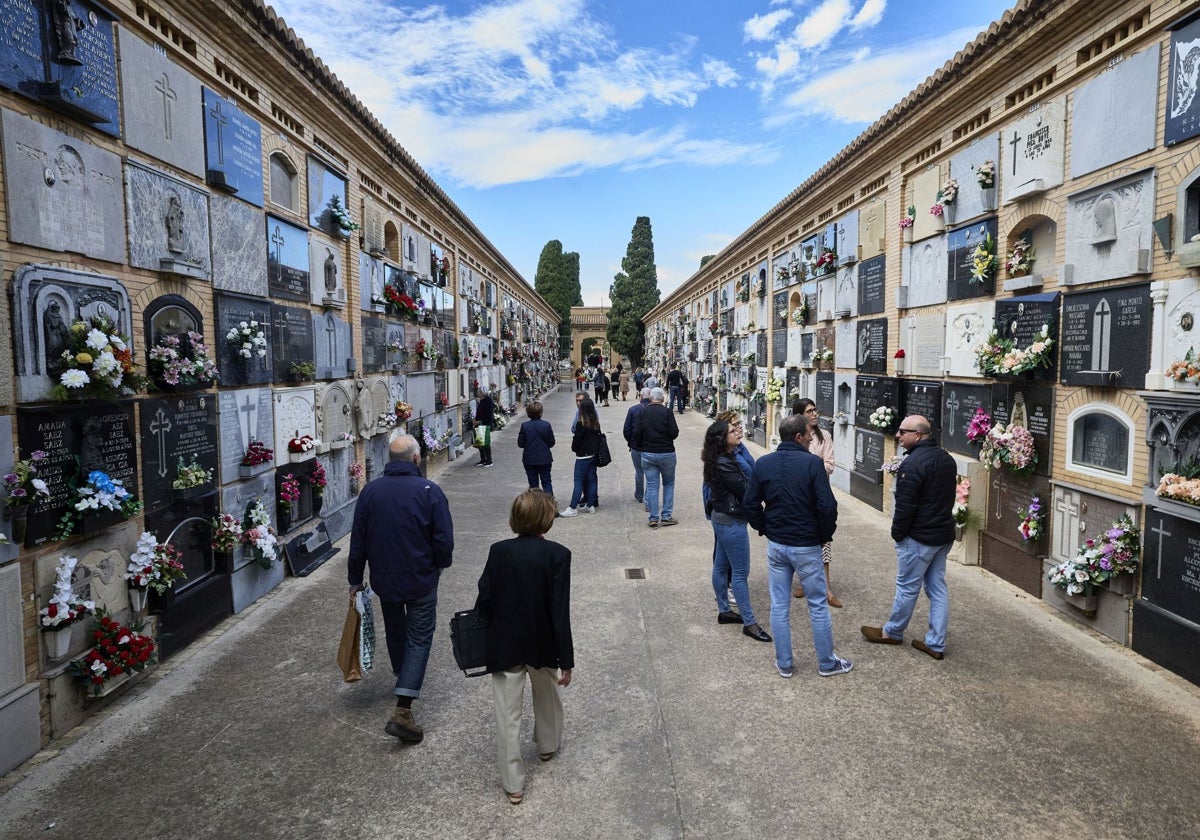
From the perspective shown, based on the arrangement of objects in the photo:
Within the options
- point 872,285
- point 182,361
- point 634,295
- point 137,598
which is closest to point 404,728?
point 137,598

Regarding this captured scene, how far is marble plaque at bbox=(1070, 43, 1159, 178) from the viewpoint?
5.55 m

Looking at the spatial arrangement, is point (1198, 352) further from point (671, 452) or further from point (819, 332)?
point (819, 332)

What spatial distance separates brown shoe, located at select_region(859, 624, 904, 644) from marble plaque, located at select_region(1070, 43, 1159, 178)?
13.8ft

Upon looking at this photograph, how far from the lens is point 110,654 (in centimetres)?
466

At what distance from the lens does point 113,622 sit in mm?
4777

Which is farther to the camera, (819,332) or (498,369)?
(498,369)

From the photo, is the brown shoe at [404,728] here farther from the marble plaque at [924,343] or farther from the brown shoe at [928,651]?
the marble plaque at [924,343]

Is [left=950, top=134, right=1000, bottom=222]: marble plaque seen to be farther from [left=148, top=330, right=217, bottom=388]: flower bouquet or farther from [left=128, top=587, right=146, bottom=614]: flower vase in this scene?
[left=128, top=587, right=146, bottom=614]: flower vase

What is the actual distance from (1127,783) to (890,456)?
6551mm

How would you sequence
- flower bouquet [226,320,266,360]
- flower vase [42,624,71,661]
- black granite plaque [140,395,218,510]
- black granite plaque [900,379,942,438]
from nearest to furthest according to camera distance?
flower vase [42,624,71,661] → black granite plaque [140,395,218,510] → flower bouquet [226,320,266,360] → black granite plaque [900,379,942,438]

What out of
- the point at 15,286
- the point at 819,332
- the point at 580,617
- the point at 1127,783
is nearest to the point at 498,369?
the point at 819,332

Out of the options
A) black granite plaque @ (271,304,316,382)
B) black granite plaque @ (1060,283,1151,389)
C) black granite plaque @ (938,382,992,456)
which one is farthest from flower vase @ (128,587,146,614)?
black granite plaque @ (938,382,992,456)

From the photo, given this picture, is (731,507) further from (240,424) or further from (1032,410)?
(240,424)

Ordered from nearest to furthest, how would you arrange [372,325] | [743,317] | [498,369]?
[372,325]
[743,317]
[498,369]
